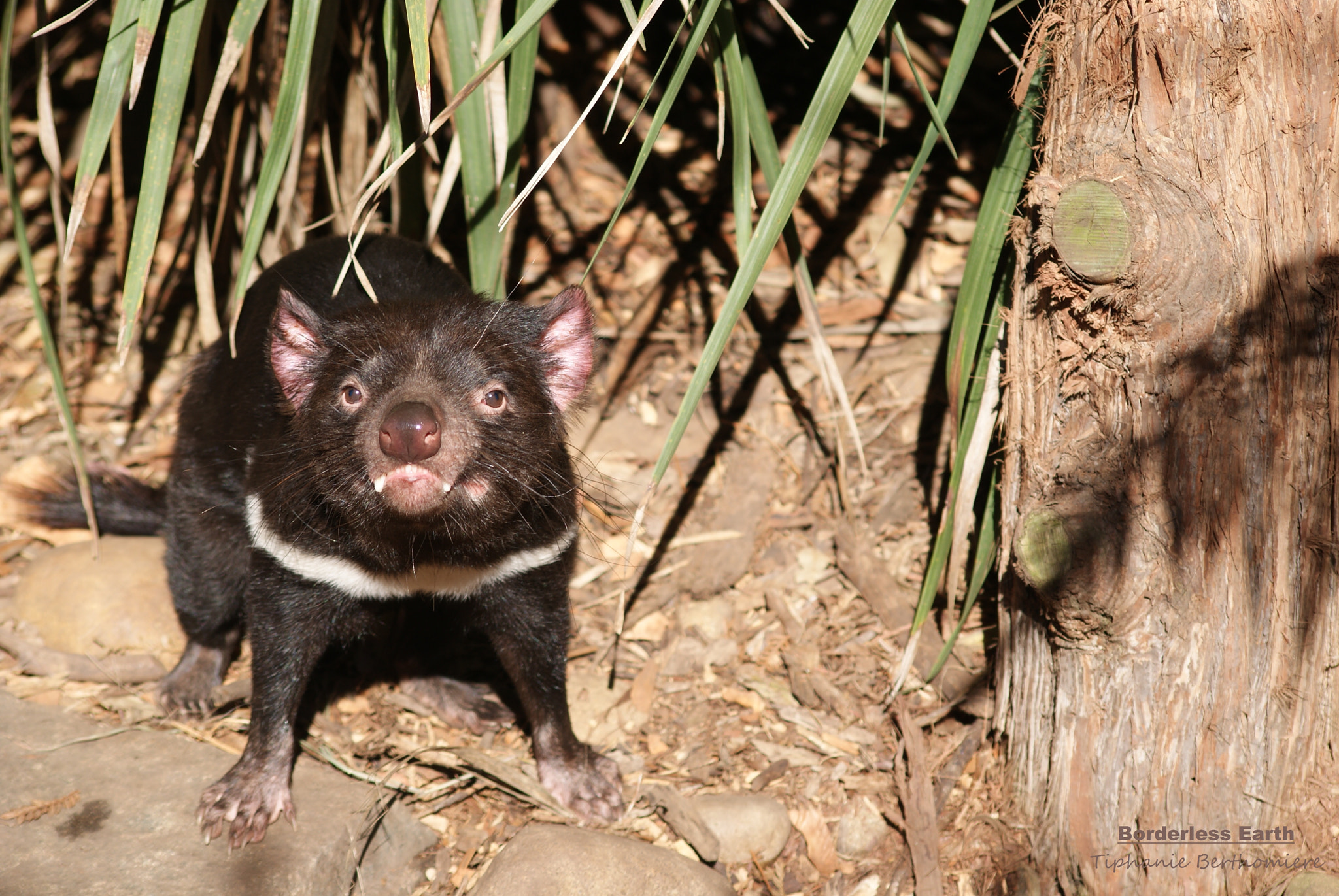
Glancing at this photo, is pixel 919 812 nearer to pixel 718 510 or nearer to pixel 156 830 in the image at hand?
pixel 718 510

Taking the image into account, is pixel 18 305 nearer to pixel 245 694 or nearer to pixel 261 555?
pixel 245 694

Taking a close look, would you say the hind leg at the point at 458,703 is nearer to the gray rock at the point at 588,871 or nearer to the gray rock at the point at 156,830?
the gray rock at the point at 156,830

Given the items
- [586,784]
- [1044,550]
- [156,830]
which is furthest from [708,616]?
[156,830]

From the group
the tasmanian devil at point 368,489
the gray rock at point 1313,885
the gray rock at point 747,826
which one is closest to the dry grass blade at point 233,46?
the tasmanian devil at point 368,489

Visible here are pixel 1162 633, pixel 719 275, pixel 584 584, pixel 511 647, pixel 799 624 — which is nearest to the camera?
pixel 1162 633

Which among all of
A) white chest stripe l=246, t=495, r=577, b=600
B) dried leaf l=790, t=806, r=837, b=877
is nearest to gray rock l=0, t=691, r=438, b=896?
white chest stripe l=246, t=495, r=577, b=600

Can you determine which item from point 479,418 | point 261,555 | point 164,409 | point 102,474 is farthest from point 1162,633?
point 164,409
